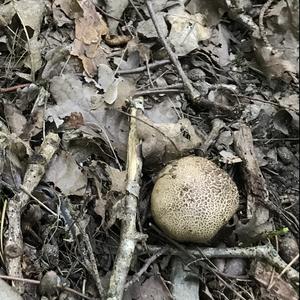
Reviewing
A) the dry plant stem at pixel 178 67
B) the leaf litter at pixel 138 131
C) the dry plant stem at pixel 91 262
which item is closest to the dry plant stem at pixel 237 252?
the leaf litter at pixel 138 131

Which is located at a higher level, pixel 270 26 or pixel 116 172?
pixel 270 26

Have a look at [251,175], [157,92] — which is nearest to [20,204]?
[157,92]

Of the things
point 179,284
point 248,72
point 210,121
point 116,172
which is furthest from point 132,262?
point 248,72

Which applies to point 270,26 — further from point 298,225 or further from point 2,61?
point 2,61

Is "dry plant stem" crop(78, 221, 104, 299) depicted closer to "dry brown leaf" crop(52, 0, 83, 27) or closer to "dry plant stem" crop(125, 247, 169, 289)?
"dry plant stem" crop(125, 247, 169, 289)

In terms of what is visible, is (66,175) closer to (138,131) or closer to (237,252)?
(138,131)

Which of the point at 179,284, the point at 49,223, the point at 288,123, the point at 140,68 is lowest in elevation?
the point at 179,284

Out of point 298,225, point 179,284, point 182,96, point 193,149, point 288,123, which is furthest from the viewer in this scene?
point 182,96

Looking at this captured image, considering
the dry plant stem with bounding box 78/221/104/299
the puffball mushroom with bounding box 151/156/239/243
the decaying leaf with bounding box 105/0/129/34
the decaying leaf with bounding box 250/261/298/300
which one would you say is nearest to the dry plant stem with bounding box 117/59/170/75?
the decaying leaf with bounding box 105/0/129/34
